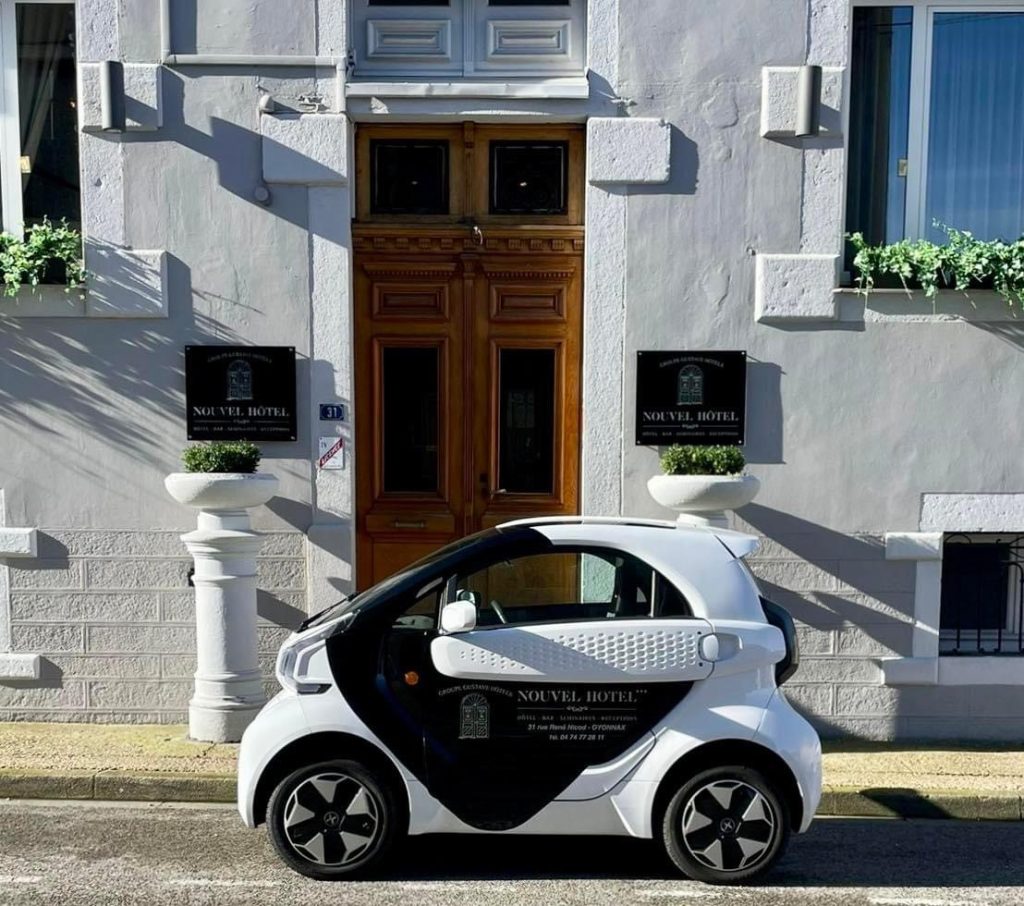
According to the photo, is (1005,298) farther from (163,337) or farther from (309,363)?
(163,337)

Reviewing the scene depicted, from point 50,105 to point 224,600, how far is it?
3821mm

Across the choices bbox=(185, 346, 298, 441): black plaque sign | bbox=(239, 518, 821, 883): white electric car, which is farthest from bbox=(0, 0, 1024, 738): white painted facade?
bbox=(239, 518, 821, 883): white electric car

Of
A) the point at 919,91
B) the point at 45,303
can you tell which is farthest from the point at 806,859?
the point at 45,303

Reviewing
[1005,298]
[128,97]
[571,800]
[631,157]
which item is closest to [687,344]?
[631,157]

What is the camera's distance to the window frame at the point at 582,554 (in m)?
5.34

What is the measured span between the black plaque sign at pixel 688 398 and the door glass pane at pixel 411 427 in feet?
5.02

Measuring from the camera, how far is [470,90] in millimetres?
7711

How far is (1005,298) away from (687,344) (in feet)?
A: 7.14

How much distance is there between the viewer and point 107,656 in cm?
795

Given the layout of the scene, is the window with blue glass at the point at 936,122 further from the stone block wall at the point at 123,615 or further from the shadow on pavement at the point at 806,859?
the stone block wall at the point at 123,615

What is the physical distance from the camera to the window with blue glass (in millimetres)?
7973

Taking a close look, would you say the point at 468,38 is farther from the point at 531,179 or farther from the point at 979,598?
the point at 979,598

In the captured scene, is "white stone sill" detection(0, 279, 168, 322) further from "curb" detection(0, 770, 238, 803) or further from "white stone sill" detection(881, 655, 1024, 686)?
"white stone sill" detection(881, 655, 1024, 686)

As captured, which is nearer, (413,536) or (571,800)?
(571,800)
